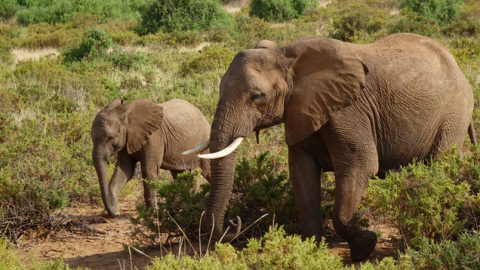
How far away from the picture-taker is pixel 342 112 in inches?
200

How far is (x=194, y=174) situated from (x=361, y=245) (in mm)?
2014

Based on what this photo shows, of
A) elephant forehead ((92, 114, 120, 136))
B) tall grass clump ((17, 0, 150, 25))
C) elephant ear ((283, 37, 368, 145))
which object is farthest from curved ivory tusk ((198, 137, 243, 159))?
tall grass clump ((17, 0, 150, 25))

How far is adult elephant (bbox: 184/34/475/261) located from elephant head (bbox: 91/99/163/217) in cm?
265

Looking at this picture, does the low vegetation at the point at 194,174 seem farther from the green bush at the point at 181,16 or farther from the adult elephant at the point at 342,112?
the adult elephant at the point at 342,112

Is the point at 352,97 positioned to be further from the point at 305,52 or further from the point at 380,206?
the point at 380,206

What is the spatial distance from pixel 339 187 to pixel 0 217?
4026 millimetres

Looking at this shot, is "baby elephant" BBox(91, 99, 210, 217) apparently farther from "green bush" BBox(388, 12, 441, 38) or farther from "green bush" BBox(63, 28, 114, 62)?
"green bush" BBox(388, 12, 441, 38)

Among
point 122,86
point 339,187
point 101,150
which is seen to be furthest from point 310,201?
point 122,86

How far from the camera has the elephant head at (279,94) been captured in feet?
15.8

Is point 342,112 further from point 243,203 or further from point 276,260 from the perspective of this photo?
point 243,203

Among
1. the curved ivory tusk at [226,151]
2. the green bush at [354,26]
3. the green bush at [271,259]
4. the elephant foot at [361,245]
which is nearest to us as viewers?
the green bush at [271,259]

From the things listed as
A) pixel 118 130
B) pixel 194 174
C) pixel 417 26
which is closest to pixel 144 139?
pixel 118 130

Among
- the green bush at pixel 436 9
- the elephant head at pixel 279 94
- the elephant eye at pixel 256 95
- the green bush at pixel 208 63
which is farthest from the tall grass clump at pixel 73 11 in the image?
the elephant eye at pixel 256 95

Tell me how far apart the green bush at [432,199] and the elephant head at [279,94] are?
754 millimetres
